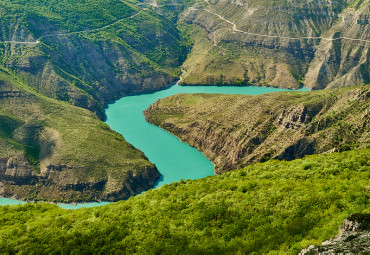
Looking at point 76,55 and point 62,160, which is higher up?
point 76,55

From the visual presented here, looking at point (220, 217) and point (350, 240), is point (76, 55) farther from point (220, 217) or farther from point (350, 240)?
point (350, 240)

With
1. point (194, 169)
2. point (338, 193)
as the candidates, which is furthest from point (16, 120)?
point (338, 193)

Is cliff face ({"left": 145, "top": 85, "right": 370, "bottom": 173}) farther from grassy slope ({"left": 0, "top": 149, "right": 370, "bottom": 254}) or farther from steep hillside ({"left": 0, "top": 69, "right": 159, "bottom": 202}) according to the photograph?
grassy slope ({"left": 0, "top": 149, "right": 370, "bottom": 254})

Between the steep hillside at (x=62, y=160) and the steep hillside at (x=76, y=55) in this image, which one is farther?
the steep hillside at (x=76, y=55)

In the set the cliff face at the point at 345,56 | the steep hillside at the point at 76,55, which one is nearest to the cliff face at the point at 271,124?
the steep hillside at the point at 76,55

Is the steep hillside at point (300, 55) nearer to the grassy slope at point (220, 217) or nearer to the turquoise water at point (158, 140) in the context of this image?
the turquoise water at point (158, 140)

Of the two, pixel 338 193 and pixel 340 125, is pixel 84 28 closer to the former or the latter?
pixel 340 125

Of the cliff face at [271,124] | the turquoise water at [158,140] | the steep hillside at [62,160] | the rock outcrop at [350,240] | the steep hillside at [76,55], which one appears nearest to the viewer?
the rock outcrop at [350,240]

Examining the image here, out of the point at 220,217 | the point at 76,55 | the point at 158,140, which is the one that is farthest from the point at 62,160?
the point at 76,55
